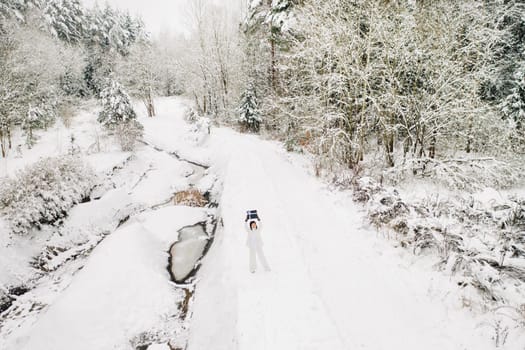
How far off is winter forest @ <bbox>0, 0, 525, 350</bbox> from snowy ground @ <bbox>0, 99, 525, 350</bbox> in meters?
0.04

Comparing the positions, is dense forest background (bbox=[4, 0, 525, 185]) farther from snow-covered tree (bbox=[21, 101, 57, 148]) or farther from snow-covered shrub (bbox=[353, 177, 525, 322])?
snow-covered shrub (bbox=[353, 177, 525, 322])

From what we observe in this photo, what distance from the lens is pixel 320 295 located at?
496 cm

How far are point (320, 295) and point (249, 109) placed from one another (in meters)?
20.6

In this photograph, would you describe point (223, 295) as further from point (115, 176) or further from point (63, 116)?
point (63, 116)

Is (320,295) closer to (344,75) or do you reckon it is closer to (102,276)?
(102,276)

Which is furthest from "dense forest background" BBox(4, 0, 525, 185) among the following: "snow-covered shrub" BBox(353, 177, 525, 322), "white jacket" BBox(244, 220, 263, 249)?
"white jacket" BBox(244, 220, 263, 249)

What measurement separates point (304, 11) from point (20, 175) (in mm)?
12773

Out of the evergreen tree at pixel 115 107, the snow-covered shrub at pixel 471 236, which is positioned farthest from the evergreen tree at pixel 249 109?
the snow-covered shrub at pixel 471 236

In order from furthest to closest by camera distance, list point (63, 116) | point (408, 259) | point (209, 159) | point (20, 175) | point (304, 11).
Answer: point (63, 116), point (209, 159), point (304, 11), point (20, 175), point (408, 259)

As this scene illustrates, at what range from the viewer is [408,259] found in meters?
5.74

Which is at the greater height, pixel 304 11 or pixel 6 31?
pixel 6 31

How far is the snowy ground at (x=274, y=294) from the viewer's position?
164 inches

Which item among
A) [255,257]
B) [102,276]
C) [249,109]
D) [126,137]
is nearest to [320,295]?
[255,257]

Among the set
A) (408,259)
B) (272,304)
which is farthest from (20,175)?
(408,259)
